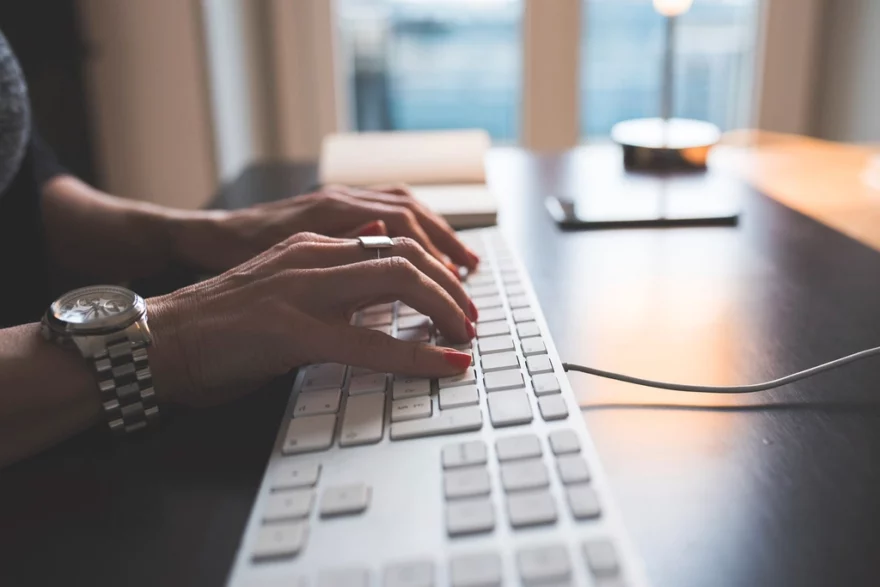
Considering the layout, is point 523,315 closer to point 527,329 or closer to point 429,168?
point 527,329

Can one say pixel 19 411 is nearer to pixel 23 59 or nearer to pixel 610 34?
pixel 23 59

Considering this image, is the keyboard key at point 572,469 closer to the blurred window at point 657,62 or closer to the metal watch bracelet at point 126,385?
the metal watch bracelet at point 126,385

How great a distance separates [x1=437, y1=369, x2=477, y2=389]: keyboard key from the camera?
0.47 meters

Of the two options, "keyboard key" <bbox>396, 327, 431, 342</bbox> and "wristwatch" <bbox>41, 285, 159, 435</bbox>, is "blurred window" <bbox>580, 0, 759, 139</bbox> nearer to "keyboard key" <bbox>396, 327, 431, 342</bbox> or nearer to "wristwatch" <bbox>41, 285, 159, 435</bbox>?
"keyboard key" <bbox>396, 327, 431, 342</bbox>

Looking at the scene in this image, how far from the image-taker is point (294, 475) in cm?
39

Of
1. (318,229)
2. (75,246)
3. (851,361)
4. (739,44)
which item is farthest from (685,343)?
(739,44)

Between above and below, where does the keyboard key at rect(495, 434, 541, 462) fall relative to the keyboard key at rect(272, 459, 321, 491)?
above

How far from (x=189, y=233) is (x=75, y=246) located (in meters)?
0.20

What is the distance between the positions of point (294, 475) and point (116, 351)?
15 centimetres

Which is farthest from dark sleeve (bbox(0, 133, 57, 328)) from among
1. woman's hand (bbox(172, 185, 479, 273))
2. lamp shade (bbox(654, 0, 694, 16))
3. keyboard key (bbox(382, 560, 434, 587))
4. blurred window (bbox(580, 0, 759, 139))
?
blurred window (bbox(580, 0, 759, 139))

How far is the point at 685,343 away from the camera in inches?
23.0

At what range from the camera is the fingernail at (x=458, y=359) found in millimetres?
486

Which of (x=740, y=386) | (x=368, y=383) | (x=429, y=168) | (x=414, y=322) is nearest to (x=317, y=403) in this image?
(x=368, y=383)

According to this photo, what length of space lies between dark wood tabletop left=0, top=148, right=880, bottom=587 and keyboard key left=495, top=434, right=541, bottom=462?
0.17 ft
